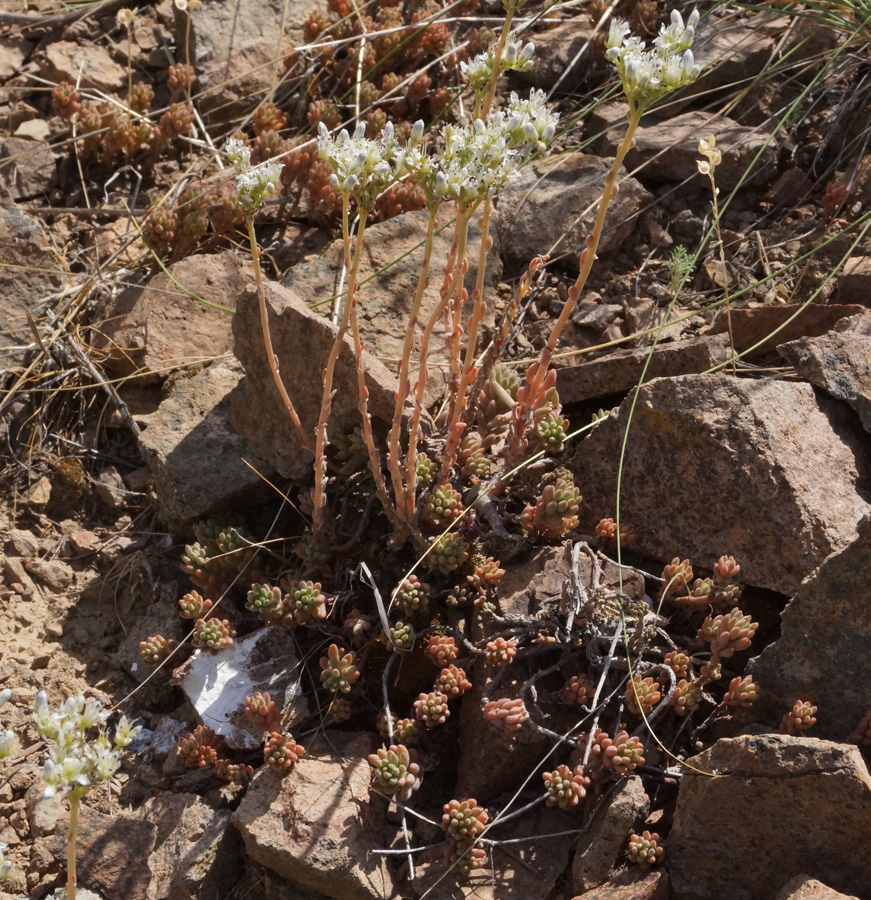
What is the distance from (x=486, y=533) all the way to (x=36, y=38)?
15.5 ft

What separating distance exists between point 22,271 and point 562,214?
2.89 meters

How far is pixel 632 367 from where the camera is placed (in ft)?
13.4

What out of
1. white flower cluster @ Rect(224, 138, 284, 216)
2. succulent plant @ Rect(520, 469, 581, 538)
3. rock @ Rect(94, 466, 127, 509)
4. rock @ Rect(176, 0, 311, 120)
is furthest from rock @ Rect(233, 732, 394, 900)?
rock @ Rect(176, 0, 311, 120)

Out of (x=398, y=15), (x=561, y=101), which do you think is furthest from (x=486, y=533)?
(x=398, y=15)

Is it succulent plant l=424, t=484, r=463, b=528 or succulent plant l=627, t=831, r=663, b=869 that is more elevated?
succulent plant l=424, t=484, r=463, b=528

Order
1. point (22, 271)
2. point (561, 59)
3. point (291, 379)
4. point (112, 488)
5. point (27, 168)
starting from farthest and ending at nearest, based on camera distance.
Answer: point (561, 59) → point (27, 168) → point (22, 271) → point (112, 488) → point (291, 379)

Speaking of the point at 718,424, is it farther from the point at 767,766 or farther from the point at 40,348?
the point at 40,348

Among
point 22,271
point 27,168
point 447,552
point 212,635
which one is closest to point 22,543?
point 212,635

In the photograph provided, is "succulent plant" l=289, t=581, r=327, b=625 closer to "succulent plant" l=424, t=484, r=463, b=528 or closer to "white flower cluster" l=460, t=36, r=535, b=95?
"succulent plant" l=424, t=484, r=463, b=528

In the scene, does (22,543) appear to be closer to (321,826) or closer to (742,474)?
(321,826)

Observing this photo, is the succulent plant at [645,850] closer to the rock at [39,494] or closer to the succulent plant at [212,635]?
the succulent plant at [212,635]

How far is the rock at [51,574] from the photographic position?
4289 mm

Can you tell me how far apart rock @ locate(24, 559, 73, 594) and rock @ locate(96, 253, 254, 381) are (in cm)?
101

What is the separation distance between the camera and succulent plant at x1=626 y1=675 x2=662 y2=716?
3.21m
